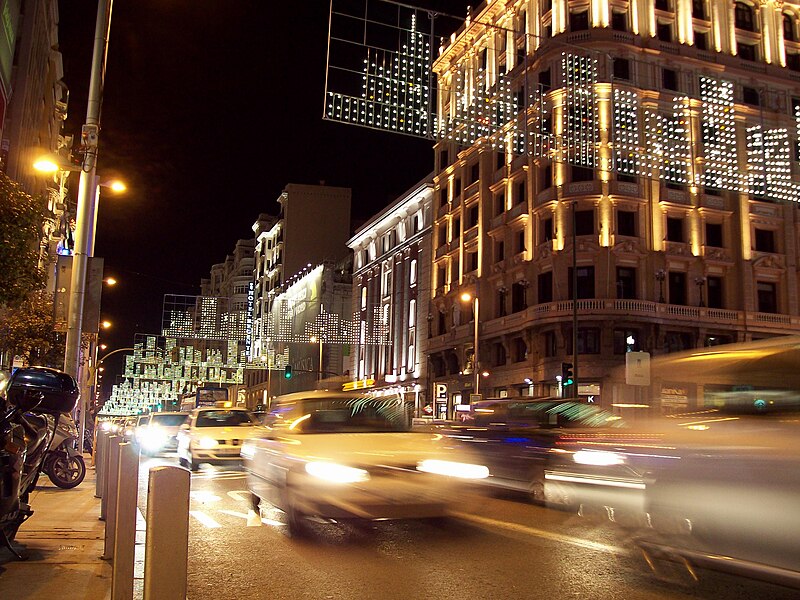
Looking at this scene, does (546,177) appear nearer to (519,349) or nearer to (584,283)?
(584,283)

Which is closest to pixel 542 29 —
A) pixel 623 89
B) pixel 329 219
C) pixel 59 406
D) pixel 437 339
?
pixel 623 89

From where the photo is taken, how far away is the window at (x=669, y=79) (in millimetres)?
42219

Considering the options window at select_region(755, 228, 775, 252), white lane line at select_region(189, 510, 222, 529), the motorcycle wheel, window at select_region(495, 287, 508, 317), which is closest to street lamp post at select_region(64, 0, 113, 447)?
the motorcycle wheel

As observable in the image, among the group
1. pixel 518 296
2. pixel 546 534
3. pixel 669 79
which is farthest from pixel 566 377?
pixel 669 79

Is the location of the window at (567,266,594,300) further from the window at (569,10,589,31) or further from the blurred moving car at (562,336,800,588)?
the blurred moving car at (562,336,800,588)

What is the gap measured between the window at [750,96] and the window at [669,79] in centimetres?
429

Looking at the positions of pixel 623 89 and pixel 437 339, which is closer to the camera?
pixel 623 89

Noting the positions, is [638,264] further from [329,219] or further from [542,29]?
[329,219]

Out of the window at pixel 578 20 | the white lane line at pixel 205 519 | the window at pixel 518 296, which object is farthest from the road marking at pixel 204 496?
the window at pixel 578 20

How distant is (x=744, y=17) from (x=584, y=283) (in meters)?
18.7

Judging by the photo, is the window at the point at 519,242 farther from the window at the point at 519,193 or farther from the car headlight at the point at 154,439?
the car headlight at the point at 154,439

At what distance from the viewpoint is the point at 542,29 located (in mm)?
43406

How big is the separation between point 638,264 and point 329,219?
53.2 meters

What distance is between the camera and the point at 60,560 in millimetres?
7418
